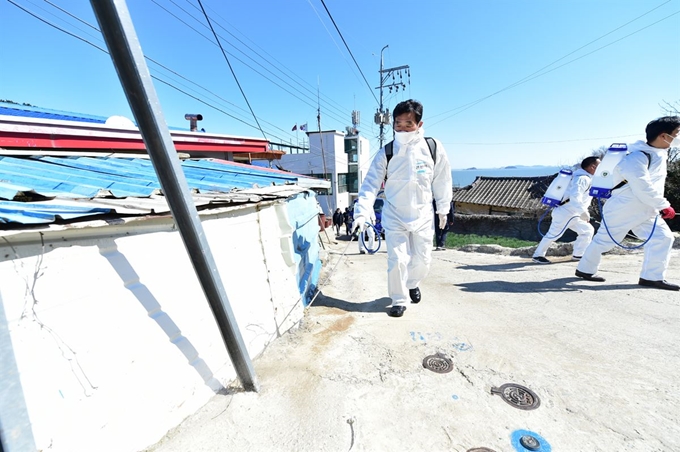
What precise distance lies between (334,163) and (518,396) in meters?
30.0

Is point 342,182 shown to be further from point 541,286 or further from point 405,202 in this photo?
point 405,202

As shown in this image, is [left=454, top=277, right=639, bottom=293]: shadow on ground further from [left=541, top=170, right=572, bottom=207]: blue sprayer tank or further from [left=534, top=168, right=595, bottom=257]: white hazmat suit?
[left=541, top=170, right=572, bottom=207]: blue sprayer tank

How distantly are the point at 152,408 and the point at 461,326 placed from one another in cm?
240

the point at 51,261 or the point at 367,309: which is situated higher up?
the point at 51,261

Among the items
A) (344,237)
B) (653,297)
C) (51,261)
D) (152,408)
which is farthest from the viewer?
(344,237)

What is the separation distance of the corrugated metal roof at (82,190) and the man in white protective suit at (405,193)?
3.70 ft

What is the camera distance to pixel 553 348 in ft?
7.70

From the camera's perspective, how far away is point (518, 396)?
6.08 feet

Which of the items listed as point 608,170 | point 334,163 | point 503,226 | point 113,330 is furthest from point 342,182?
point 113,330

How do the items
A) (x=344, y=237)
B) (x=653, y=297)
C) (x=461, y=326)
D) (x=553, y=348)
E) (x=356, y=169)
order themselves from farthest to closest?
(x=356, y=169), (x=344, y=237), (x=653, y=297), (x=461, y=326), (x=553, y=348)

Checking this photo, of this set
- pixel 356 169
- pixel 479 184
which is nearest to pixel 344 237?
pixel 479 184

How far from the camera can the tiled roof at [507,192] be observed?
639 inches

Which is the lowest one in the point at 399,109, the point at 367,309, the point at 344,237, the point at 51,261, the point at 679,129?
the point at 344,237

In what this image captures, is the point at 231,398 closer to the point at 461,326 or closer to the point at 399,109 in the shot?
the point at 461,326
